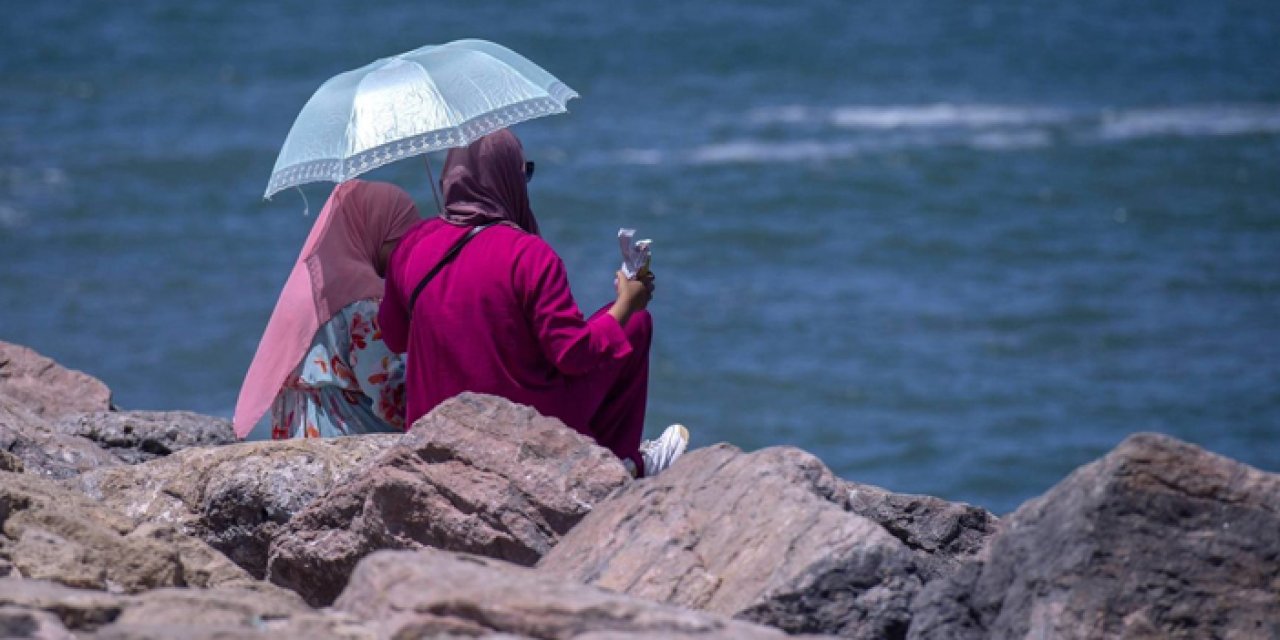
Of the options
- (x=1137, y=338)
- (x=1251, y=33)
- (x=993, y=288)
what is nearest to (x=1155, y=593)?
(x=1137, y=338)

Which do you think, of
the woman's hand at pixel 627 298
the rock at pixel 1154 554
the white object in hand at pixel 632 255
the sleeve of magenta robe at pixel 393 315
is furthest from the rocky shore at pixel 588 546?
the white object in hand at pixel 632 255

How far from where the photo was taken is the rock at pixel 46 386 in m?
5.93

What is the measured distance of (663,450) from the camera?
4.93m

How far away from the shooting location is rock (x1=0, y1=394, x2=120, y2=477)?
4.87 metres

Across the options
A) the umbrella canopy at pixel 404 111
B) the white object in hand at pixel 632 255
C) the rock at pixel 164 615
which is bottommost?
the rock at pixel 164 615

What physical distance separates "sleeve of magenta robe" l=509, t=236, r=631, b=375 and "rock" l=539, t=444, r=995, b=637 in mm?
564

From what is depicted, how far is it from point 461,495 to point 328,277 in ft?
3.52

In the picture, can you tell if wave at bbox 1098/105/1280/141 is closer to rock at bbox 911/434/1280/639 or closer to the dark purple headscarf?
the dark purple headscarf

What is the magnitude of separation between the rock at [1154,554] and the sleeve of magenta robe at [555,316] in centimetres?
136

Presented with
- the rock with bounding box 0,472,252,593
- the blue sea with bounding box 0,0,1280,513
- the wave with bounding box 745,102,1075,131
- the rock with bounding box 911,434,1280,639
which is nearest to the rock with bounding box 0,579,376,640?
the rock with bounding box 0,472,252,593

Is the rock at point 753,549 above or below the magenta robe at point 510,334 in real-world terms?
below

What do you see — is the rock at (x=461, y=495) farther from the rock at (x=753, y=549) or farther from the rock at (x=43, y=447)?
the rock at (x=43, y=447)

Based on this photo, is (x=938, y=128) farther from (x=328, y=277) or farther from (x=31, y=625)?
(x=31, y=625)

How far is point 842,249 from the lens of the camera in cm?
Answer: 1727
